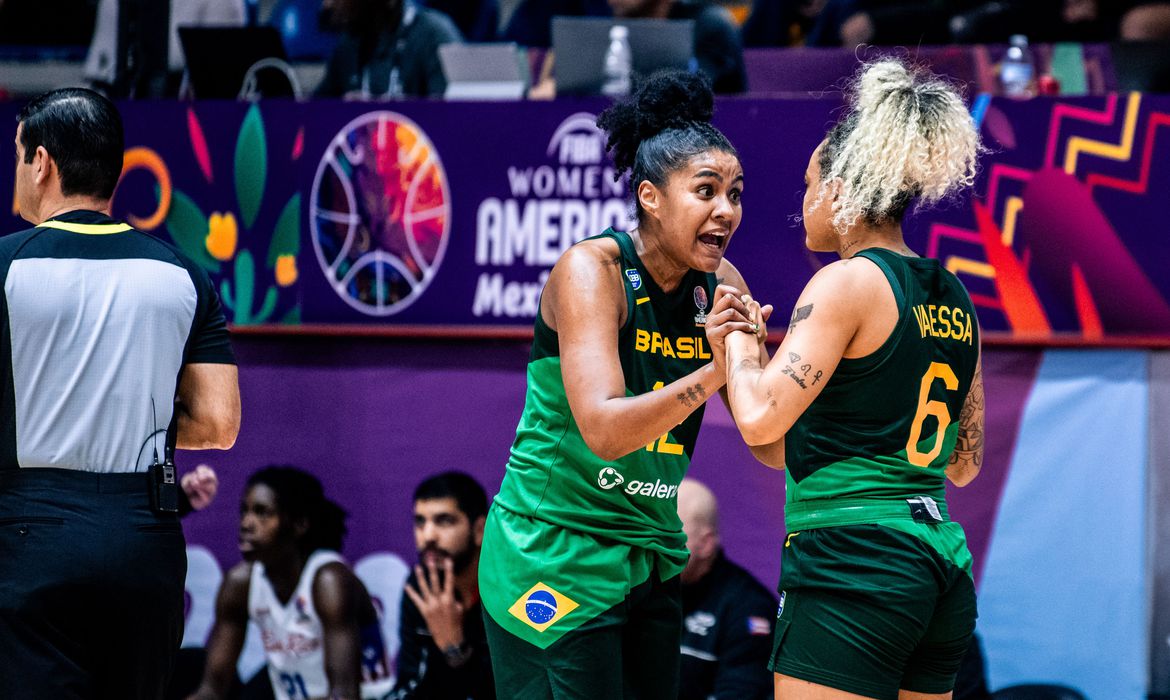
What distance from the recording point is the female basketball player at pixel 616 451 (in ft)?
9.91

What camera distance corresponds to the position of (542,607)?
3.07 m

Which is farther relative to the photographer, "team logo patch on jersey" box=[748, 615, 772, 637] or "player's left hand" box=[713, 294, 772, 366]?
"team logo patch on jersey" box=[748, 615, 772, 637]

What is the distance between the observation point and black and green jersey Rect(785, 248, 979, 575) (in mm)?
2752

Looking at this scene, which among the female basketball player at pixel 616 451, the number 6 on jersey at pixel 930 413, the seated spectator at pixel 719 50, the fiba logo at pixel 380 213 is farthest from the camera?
the seated spectator at pixel 719 50

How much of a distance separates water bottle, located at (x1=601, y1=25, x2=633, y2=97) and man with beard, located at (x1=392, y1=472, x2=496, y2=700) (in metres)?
1.63

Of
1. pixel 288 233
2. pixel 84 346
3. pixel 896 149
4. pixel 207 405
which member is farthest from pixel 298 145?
pixel 896 149

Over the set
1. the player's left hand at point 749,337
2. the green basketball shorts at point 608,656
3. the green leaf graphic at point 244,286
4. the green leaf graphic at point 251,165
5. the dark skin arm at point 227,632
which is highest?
the green leaf graphic at point 251,165

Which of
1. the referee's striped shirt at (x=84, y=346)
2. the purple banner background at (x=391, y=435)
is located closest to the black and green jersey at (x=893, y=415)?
the referee's striped shirt at (x=84, y=346)

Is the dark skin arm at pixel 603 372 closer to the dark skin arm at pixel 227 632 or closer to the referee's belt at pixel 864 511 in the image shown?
the referee's belt at pixel 864 511

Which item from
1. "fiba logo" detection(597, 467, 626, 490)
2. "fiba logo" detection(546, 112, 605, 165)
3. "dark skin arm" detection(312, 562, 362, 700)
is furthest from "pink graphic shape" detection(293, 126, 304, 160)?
"fiba logo" detection(597, 467, 626, 490)

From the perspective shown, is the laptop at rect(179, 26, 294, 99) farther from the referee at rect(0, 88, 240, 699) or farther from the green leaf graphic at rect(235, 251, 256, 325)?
the referee at rect(0, 88, 240, 699)

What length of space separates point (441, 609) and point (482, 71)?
7.10ft

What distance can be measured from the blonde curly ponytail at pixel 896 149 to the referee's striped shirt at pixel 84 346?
5.08 ft

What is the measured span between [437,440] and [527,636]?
2.51 meters
